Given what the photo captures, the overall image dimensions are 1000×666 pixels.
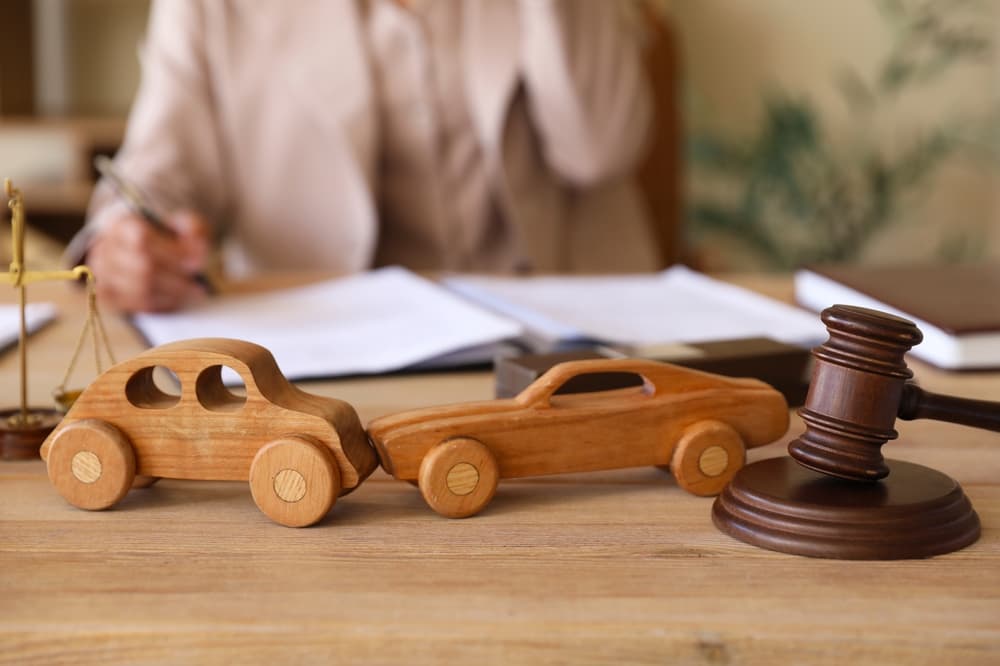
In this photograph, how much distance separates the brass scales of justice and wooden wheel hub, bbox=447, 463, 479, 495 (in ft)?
0.67

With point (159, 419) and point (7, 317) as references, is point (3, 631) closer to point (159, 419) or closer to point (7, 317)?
point (159, 419)

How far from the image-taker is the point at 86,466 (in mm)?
542

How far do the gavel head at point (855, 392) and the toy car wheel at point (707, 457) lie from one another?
0.05 meters

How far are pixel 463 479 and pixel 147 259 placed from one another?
2.13ft

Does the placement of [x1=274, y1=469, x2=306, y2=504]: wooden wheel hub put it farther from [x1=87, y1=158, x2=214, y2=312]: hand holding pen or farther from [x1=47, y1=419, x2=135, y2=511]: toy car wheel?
[x1=87, y1=158, x2=214, y2=312]: hand holding pen

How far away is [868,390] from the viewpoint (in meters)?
0.50

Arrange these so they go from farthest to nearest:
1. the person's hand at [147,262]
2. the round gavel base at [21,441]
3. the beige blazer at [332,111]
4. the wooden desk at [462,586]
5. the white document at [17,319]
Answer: the beige blazer at [332,111]
the person's hand at [147,262]
the white document at [17,319]
the round gavel base at [21,441]
the wooden desk at [462,586]

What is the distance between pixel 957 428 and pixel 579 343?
11.6 inches

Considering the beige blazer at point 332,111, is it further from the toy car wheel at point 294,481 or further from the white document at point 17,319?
the toy car wheel at point 294,481

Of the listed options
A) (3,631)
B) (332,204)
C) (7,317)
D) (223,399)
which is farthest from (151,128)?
(3,631)

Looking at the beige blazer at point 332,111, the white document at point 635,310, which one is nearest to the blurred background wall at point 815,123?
the beige blazer at point 332,111

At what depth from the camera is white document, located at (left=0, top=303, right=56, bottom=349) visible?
3.22 feet

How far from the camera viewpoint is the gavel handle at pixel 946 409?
1.68 feet

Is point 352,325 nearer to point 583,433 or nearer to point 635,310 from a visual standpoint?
point 635,310
